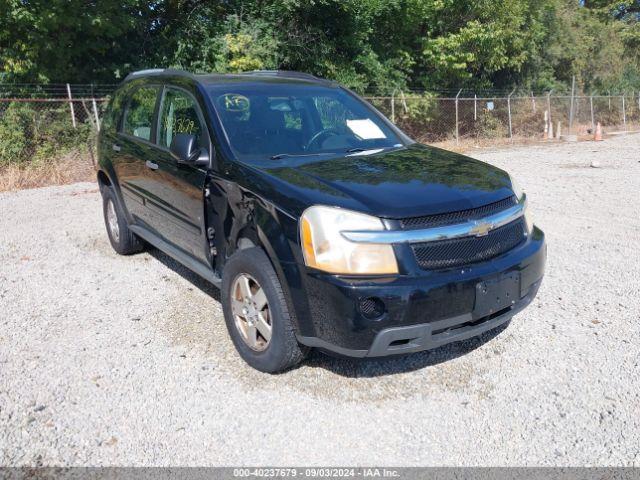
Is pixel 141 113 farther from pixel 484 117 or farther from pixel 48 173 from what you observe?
pixel 484 117

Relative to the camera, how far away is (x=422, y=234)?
296 centimetres

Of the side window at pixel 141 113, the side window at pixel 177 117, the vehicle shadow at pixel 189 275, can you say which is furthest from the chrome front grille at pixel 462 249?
the side window at pixel 141 113

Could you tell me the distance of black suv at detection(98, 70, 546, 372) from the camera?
2.92 meters

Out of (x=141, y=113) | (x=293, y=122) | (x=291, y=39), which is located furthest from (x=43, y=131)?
(x=293, y=122)

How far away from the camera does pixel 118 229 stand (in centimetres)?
600

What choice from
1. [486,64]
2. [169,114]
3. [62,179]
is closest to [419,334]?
[169,114]

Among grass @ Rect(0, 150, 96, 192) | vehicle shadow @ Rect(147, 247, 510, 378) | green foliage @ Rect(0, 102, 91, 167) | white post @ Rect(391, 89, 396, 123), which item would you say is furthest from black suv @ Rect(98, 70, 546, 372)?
white post @ Rect(391, 89, 396, 123)

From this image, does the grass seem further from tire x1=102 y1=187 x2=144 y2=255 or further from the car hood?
the car hood

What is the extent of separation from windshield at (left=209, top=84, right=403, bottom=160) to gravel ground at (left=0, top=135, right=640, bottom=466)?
1441 millimetres

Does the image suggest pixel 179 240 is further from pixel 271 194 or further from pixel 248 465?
pixel 248 465

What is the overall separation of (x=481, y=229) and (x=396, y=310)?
71cm

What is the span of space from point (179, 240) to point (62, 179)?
8.97m

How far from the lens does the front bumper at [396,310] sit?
288 cm

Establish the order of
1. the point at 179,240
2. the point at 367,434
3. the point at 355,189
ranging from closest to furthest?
the point at 367,434 < the point at 355,189 < the point at 179,240
